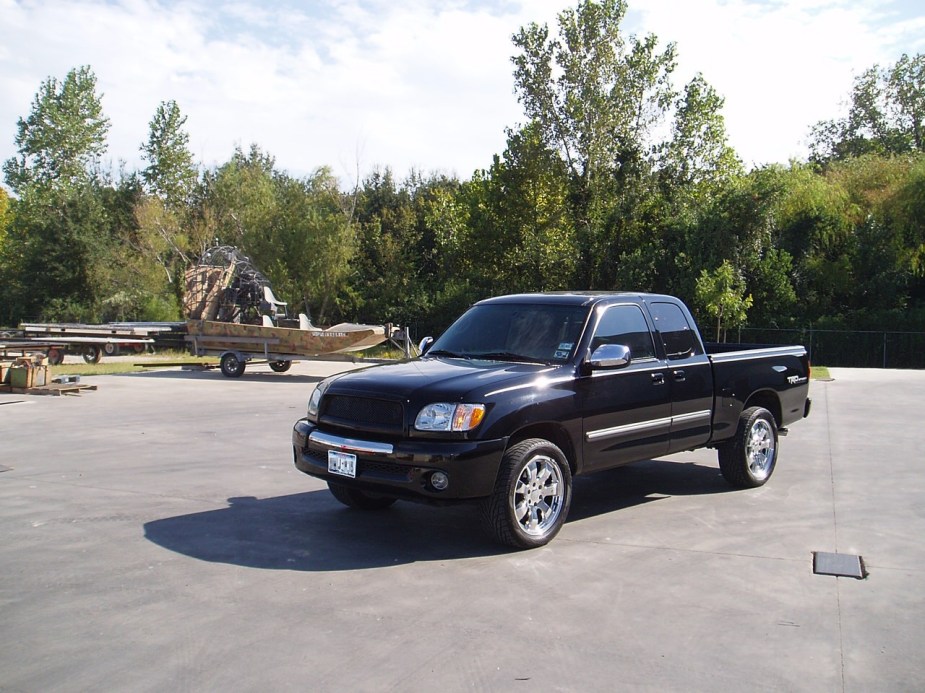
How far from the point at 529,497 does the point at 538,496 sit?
0.32 feet

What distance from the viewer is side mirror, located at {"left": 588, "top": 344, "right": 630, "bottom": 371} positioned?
6848 mm

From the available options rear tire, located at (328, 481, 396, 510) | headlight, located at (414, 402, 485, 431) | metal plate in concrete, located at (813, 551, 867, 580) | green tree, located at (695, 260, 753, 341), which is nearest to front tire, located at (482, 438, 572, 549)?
headlight, located at (414, 402, 485, 431)

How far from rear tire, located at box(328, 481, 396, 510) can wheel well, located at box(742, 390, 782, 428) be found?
4.11 metres

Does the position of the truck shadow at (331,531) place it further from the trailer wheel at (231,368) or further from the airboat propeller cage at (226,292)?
the airboat propeller cage at (226,292)

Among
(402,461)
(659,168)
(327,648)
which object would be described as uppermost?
(659,168)

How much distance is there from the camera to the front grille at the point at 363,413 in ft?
20.5

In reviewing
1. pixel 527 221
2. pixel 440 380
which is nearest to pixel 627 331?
pixel 440 380

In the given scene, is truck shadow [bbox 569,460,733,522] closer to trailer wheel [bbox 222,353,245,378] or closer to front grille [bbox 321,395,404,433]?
front grille [bbox 321,395,404,433]

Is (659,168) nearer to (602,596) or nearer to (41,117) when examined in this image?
(602,596)

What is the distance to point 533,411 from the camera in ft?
20.9

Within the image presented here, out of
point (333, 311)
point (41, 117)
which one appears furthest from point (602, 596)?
point (41, 117)

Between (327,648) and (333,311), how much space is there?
133 feet

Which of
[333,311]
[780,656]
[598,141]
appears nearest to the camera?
[780,656]

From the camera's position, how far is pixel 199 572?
18.8 ft
